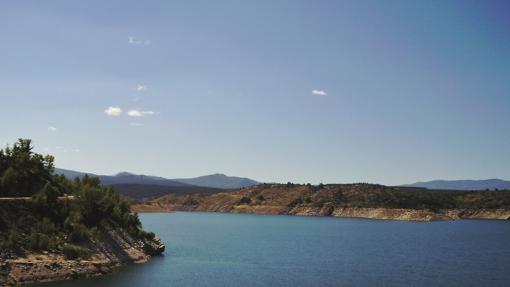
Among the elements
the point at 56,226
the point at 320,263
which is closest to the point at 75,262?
the point at 56,226

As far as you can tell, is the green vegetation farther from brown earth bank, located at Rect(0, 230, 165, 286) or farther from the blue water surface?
the blue water surface

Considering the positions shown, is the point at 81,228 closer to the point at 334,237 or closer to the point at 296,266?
the point at 296,266

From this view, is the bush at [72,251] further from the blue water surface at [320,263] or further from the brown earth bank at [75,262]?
the blue water surface at [320,263]

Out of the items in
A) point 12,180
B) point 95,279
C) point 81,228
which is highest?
point 12,180

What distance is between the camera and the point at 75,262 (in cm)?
5806

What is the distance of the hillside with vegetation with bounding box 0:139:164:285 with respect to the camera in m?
55.1

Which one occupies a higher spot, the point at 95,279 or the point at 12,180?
the point at 12,180

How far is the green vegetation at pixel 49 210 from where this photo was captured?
59.1m

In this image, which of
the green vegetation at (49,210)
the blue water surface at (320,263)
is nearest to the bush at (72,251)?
the green vegetation at (49,210)

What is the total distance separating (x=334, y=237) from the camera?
4540 inches

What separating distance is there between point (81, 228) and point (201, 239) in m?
44.9

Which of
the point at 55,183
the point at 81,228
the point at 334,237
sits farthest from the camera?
the point at 334,237

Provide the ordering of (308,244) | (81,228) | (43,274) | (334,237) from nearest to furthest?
(43,274)
(81,228)
(308,244)
(334,237)

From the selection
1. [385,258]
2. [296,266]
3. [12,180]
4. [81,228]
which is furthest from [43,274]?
[385,258]
